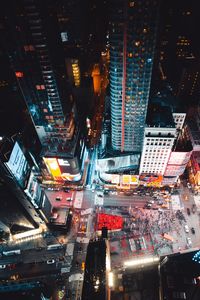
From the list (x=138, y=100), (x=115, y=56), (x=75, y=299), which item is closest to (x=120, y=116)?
(x=138, y=100)

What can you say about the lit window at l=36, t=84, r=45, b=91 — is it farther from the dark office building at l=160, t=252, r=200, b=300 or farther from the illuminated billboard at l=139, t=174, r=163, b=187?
the dark office building at l=160, t=252, r=200, b=300

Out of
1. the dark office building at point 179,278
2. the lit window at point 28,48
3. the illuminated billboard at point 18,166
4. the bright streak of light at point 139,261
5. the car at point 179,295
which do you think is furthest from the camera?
the bright streak of light at point 139,261

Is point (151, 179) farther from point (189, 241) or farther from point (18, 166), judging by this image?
point (18, 166)

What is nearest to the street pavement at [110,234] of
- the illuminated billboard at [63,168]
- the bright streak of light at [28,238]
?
the bright streak of light at [28,238]

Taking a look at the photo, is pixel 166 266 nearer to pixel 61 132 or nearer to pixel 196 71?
pixel 61 132

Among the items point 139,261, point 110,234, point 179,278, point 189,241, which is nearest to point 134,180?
point 110,234

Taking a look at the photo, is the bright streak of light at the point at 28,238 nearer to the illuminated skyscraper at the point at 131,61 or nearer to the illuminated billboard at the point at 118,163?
the illuminated billboard at the point at 118,163
